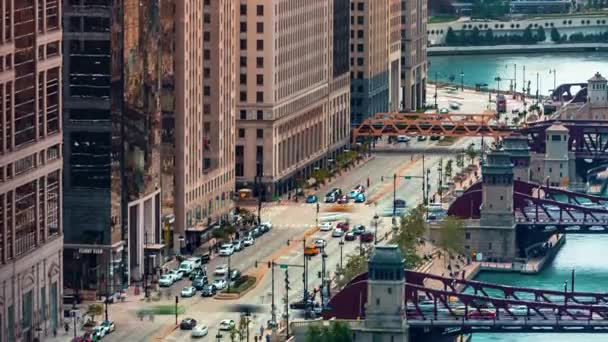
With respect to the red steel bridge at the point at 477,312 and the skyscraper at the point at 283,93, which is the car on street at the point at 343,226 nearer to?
the skyscraper at the point at 283,93

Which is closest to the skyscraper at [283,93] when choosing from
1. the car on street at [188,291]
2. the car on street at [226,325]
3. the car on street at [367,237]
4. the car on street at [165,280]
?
the car on street at [367,237]

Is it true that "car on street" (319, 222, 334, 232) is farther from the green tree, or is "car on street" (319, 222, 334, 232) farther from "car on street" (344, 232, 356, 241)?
the green tree

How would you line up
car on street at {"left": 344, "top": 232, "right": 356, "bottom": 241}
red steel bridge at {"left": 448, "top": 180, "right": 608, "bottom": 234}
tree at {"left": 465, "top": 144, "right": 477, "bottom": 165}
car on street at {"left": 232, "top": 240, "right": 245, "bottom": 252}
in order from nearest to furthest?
car on street at {"left": 232, "top": 240, "right": 245, "bottom": 252}, car on street at {"left": 344, "top": 232, "right": 356, "bottom": 241}, red steel bridge at {"left": 448, "top": 180, "right": 608, "bottom": 234}, tree at {"left": 465, "top": 144, "right": 477, "bottom": 165}

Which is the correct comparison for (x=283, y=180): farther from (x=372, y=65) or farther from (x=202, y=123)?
(x=372, y=65)

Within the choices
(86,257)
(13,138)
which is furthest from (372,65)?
(13,138)

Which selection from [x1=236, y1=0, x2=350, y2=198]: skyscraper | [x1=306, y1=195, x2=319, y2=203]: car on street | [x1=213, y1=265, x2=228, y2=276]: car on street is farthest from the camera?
[x1=306, y1=195, x2=319, y2=203]: car on street

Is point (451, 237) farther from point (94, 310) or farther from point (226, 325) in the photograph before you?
point (94, 310)

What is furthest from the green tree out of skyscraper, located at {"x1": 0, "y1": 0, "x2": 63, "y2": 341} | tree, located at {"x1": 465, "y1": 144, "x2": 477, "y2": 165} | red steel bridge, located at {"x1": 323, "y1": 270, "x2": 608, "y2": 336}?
skyscraper, located at {"x1": 0, "y1": 0, "x2": 63, "y2": 341}
